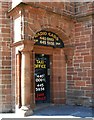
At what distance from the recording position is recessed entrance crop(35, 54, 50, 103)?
26.4 ft

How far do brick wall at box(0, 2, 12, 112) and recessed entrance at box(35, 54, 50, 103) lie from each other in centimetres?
118

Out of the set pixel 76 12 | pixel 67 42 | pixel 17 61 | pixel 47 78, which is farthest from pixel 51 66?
pixel 76 12

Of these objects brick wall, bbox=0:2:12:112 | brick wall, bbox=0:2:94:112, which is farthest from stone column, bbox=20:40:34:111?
brick wall, bbox=0:2:12:112

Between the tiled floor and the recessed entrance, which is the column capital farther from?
the tiled floor

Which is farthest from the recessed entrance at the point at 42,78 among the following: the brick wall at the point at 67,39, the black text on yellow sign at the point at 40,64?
the brick wall at the point at 67,39

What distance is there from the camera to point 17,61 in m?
6.96

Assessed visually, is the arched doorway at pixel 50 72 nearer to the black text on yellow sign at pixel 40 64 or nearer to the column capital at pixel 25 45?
the black text on yellow sign at pixel 40 64

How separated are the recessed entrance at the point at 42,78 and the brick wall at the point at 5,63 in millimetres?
1179

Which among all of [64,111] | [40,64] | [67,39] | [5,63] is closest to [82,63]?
[67,39]

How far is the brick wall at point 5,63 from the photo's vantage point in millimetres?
7152

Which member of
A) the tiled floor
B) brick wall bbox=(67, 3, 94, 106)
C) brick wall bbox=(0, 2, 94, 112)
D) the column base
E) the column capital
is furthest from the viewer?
brick wall bbox=(67, 3, 94, 106)

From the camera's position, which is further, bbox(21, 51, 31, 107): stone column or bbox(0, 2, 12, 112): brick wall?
bbox(0, 2, 12, 112): brick wall

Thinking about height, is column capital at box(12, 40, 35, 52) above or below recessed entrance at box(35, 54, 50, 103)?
above

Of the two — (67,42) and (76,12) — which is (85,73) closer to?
(67,42)
